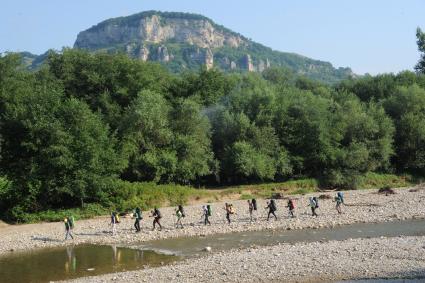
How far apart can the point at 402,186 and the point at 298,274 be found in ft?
163

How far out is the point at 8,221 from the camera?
4881 centimetres

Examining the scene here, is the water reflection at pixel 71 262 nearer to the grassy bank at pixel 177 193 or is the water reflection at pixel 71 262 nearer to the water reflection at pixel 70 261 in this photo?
the water reflection at pixel 70 261

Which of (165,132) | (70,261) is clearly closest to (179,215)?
(70,261)

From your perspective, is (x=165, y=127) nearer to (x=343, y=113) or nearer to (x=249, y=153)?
(x=249, y=153)

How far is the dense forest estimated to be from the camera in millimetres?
51156

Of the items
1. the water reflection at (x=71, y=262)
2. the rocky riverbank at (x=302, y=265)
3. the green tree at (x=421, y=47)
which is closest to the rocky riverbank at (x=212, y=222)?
the water reflection at (x=71, y=262)

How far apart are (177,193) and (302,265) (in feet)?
106

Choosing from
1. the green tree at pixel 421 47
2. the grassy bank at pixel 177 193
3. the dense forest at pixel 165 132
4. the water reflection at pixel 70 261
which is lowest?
the water reflection at pixel 70 261

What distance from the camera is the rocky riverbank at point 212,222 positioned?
128 feet

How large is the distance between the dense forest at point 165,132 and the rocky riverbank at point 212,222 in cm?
613

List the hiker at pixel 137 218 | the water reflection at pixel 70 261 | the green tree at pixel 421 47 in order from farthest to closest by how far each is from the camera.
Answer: the green tree at pixel 421 47 < the hiker at pixel 137 218 < the water reflection at pixel 70 261

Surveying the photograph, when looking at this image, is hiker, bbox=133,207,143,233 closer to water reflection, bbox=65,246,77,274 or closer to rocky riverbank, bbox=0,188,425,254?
rocky riverbank, bbox=0,188,425,254

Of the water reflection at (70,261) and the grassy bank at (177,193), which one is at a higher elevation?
the grassy bank at (177,193)

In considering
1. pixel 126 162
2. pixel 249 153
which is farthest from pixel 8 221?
pixel 249 153
